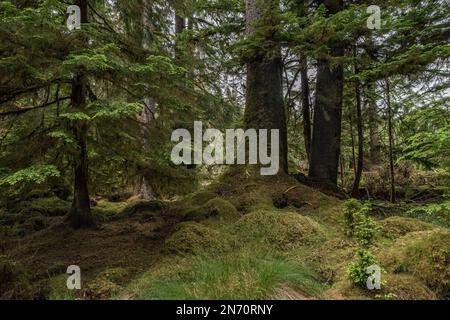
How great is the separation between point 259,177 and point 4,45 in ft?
15.2

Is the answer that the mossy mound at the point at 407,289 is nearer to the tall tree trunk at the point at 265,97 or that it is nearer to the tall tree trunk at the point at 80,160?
the tall tree trunk at the point at 265,97

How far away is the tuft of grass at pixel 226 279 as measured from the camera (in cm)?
330

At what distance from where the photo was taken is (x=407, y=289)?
11.5 feet

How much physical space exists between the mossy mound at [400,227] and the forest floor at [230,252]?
0.04 feet

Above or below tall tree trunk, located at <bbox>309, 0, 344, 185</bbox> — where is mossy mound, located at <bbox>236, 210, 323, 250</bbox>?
below

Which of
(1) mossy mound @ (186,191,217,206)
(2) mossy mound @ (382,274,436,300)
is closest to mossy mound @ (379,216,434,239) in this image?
(2) mossy mound @ (382,274,436,300)

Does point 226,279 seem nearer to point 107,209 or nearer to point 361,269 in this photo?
point 361,269

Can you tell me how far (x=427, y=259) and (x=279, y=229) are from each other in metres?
1.94

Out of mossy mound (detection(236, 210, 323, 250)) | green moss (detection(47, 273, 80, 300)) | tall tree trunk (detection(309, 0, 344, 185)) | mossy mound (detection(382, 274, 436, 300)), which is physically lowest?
green moss (detection(47, 273, 80, 300))

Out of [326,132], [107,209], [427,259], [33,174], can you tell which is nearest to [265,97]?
[326,132]

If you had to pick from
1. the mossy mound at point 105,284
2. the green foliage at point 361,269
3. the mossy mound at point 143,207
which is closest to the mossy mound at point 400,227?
the green foliage at point 361,269

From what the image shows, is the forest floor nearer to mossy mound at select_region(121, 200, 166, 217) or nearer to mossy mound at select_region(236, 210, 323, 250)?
mossy mound at select_region(236, 210, 323, 250)

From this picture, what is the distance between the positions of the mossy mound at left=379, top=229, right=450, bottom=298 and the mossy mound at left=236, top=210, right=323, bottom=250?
45.0 inches

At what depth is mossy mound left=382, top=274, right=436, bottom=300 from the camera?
345 centimetres
